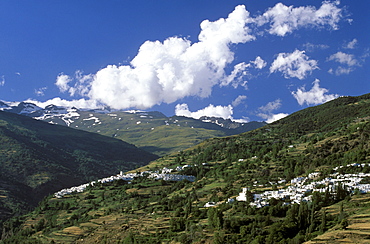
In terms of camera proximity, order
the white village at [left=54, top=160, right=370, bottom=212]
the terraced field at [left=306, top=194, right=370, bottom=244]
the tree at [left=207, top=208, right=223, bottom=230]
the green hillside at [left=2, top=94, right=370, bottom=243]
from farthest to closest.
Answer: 1. the white village at [left=54, top=160, right=370, bottom=212]
2. the tree at [left=207, top=208, right=223, bottom=230]
3. the green hillside at [left=2, top=94, right=370, bottom=243]
4. the terraced field at [left=306, top=194, right=370, bottom=244]

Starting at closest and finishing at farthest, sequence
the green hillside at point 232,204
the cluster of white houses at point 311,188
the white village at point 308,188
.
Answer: the green hillside at point 232,204 → the cluster of white houses at point 311,188 → the white village at point 308,188

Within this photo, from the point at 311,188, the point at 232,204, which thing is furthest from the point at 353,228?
the point at 232,204

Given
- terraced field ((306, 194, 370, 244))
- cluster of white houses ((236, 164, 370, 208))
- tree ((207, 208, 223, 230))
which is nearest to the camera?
terraced field ((306, 194, 370, 244))

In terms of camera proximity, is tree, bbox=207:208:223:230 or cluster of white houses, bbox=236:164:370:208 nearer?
tree, bbox=207:208:223:230

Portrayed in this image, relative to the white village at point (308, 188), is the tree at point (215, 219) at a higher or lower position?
lower

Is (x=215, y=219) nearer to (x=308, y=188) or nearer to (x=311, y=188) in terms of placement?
(x=308, y=188)

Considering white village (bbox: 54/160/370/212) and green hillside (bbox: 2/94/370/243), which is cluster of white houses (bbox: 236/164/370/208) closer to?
white village (bbox: 54/160/370/212)

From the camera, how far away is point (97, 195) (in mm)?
161625

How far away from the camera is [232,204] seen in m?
90.6

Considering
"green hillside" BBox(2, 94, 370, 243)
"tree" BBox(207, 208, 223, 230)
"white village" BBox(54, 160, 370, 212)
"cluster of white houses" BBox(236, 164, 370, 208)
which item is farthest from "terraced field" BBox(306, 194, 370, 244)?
"tree" BBox(207, 208, 223, 230)

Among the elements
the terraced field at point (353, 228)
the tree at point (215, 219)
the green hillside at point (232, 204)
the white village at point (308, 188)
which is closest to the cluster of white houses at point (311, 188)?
the white village at point (308, 188)

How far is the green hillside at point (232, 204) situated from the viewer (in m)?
65.2

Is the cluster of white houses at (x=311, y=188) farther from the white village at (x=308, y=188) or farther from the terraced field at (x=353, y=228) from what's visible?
the terraced field at (x=353, y=228)

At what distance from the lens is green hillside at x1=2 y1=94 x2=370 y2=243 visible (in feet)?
214
